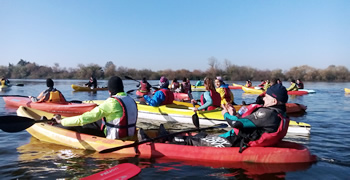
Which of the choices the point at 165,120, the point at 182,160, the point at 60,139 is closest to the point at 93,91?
the point at 165,120

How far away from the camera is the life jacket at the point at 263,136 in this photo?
3.96 m

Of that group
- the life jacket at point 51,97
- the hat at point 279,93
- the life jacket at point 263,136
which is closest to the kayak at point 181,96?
the life jacket at point 51,97

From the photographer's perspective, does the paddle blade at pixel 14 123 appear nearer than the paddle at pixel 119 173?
No

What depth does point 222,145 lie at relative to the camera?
4.61m

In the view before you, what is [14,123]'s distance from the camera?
17.7 ft

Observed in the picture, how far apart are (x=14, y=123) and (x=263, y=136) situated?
482 cm

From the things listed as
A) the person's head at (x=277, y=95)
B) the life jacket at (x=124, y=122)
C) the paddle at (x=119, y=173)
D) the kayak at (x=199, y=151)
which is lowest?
the paddle at (x=119, y=173)

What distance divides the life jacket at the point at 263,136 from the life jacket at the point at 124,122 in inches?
72.8

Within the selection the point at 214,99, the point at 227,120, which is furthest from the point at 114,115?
the point at 214,99

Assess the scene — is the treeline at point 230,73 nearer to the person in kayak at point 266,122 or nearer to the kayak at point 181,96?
the kayak at point 181,96

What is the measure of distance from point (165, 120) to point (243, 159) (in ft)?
15.6

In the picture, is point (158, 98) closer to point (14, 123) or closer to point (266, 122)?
point (14, 123)

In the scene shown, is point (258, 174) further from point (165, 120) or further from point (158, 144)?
point (165, 120)

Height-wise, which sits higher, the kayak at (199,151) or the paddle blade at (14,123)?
the paddle blade at (14,123)
